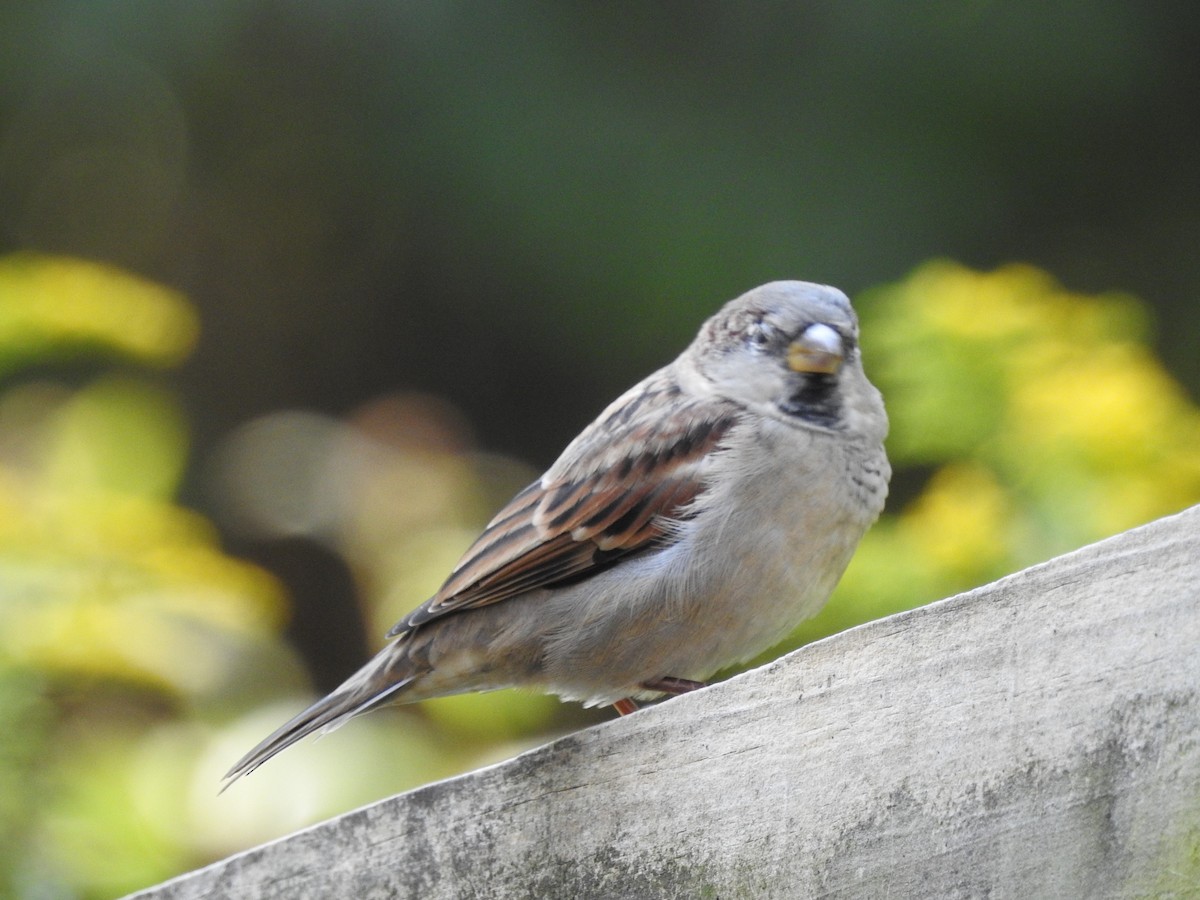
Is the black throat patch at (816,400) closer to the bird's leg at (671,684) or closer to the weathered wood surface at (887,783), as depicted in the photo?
the bird's leg at (671,684)

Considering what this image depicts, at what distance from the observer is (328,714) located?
173 centimetres

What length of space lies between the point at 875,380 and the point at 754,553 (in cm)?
62

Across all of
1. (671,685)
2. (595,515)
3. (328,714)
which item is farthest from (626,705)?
(328,714)

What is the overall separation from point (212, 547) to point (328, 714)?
92 cm

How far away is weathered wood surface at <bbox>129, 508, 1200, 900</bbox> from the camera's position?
1.07 metres

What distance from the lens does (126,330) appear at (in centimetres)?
218

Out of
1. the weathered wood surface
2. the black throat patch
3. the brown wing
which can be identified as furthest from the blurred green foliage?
the weathered wood surface

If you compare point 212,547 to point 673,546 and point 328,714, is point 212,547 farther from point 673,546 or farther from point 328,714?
point 673,546

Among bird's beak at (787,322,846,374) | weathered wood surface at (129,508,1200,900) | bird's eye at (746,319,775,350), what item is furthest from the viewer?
bird's eye at (746,319,775,350)

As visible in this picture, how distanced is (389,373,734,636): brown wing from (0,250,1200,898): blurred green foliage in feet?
1.16

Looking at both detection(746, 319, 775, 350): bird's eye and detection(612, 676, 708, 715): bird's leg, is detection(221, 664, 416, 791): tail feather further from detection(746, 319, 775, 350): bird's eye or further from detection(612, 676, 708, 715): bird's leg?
detection(746, 319, 775, 350): bird's eye

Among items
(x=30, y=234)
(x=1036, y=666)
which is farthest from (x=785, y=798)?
(x=30, y=234)

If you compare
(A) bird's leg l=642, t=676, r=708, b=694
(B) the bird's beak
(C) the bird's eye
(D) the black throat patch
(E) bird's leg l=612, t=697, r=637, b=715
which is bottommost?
(A) bird's leg l=642, t=676, r=708, b=694

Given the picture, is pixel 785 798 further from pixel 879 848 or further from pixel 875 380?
pixel 875 380
